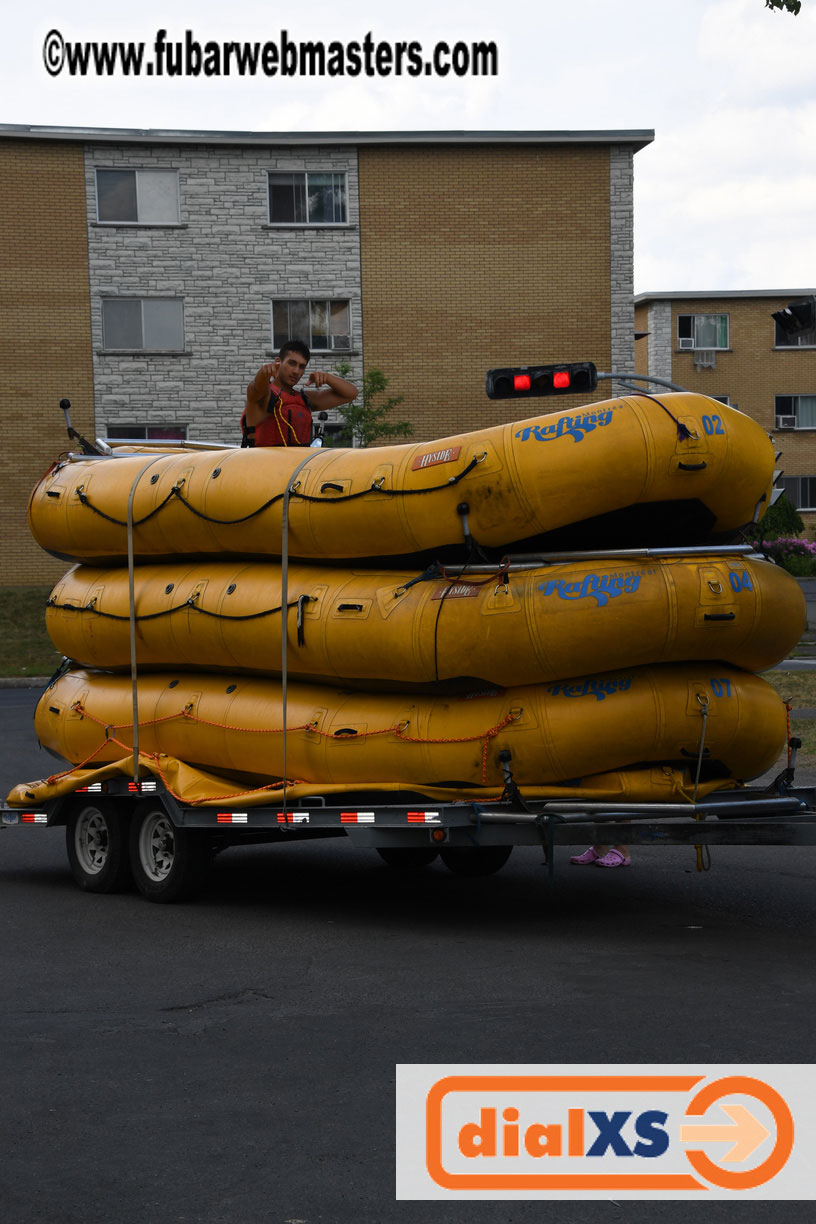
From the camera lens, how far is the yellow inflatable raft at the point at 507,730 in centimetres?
795

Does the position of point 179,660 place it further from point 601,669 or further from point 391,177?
point 391,177

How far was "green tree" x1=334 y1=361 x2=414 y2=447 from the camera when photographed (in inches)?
1379

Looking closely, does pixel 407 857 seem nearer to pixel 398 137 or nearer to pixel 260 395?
pixel 260 395

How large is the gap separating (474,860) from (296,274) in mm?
29915

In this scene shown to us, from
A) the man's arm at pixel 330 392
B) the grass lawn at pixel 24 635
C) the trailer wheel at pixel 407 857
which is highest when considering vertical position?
the man's arm at pixel 330 392

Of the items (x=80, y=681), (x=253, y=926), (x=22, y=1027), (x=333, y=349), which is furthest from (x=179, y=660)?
(x=333, y=349)

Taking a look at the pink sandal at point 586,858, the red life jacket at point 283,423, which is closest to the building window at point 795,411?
the pink sandal at point 586,858

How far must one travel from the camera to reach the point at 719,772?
8234 millimetres

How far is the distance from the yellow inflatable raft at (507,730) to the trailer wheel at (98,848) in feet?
3.42

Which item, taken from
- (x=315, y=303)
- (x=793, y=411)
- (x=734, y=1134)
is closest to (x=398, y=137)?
(x=315, y=303)

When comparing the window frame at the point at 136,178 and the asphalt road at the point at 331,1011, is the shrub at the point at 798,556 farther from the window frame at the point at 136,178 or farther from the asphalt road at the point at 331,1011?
the asphalt road at the point at 331,1011

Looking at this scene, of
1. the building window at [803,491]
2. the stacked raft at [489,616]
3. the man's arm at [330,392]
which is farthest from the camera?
the building window at [803,491]

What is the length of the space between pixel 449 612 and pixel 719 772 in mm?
1679

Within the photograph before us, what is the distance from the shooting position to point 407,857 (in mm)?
10812
